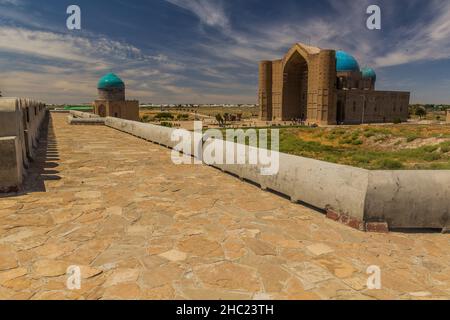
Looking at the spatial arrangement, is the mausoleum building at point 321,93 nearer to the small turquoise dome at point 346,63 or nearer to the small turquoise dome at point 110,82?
the small turquoise dome at point 346,63

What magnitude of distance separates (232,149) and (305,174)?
252 cm

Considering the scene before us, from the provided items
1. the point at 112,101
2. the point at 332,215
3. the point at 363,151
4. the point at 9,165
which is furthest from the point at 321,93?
the point at 9,165

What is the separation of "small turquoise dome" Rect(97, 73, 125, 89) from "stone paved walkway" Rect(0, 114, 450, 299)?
46.2 metres

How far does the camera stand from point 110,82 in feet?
159

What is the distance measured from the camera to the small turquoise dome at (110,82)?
47.9 m

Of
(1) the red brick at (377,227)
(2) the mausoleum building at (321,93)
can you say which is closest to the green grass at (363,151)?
(1) the red brick at (377,227)

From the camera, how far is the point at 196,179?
684cm

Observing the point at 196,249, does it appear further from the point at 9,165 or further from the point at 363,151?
the point at 363,151

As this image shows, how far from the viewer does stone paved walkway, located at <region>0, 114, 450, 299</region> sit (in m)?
2.78

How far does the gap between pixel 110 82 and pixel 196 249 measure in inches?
1968

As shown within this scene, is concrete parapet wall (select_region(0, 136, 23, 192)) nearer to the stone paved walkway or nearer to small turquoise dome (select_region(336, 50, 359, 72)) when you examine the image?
the stone paved walkway
